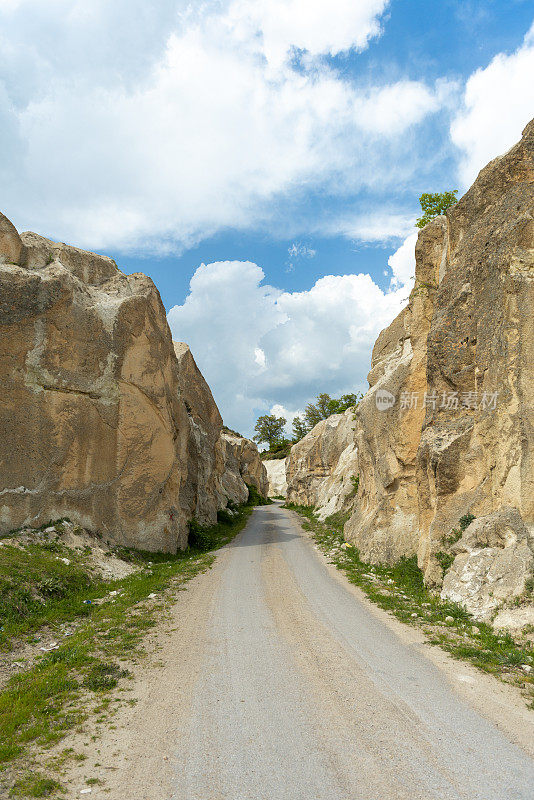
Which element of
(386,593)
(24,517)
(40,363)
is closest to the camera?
(386,593)

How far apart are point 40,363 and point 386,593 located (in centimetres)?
1293

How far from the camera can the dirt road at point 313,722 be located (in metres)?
4.65

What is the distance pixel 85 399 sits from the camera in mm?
16750

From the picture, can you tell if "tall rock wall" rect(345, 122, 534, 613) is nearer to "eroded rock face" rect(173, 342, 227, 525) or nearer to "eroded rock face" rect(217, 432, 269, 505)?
"eroded rock face" rect(173, 342, 227, 525)

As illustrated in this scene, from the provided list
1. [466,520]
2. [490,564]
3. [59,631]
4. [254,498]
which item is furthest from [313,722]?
[254,498]

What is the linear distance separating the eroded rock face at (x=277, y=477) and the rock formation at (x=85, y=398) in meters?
60.3

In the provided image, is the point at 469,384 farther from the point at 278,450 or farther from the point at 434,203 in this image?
the point at 278,450

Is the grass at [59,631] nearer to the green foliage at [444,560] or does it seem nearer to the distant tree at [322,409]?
the green foliage at [444,560]

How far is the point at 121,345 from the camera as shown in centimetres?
1809

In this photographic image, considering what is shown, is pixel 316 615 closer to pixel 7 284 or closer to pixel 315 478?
Result: pixel 7 284

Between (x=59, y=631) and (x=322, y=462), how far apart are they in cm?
3799

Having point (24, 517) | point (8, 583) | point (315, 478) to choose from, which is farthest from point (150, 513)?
point (315, 478)

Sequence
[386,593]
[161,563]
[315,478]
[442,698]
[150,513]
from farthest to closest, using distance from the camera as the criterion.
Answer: [315,478] < [150,513] < [161,563] < [386,593] < [442,698]

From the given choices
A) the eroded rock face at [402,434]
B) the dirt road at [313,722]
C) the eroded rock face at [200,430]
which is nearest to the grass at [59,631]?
the dirt road at [313,722]
